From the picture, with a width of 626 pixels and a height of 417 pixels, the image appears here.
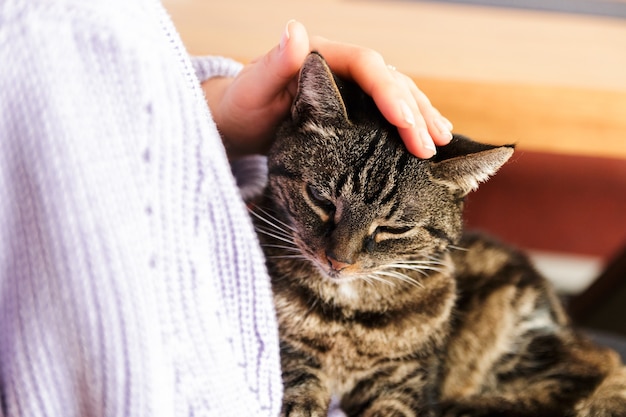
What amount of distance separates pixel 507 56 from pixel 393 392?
2.87ft

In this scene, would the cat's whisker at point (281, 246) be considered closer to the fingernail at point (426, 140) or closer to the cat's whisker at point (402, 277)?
the cat's whisker at point (402, 277)

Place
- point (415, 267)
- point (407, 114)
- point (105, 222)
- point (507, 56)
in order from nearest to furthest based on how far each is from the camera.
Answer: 1. point (105, 222)
2. point (407, 114)
3. point (415, 267)
4. point (507, 56)

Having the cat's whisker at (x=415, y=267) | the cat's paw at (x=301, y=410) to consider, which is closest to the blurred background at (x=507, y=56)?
the cat's whisker at (x=415, y=267)

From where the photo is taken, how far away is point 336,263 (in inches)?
28.3

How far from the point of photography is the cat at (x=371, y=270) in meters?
0.71

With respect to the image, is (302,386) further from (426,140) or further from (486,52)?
(486,52)

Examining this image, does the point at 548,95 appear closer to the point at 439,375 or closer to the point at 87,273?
the point at 439,375

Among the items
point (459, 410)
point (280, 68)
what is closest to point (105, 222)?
point (280, 68)

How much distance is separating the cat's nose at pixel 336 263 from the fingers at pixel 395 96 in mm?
154

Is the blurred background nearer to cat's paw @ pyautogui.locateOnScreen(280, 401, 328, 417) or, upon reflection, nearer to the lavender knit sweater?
cat's paw @ pyautogui.locateOnScreen(280, 401, 328, 417)

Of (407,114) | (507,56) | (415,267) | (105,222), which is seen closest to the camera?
(105,222)

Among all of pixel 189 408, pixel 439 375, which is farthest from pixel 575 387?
pixel 189 408

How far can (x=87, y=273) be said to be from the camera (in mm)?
487

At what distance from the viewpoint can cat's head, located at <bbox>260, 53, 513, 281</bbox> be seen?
71 centimetres
